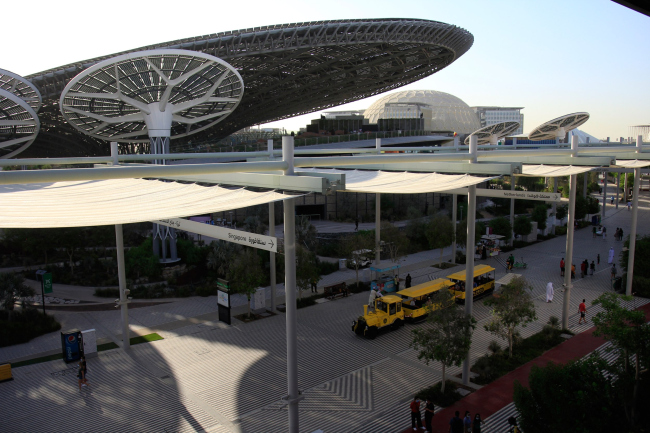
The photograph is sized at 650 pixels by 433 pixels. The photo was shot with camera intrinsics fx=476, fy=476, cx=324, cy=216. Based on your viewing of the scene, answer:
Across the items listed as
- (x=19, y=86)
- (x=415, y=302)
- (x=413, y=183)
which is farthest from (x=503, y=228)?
(x=19, y=86)

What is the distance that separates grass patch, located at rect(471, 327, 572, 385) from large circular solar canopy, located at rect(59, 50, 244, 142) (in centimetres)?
2049

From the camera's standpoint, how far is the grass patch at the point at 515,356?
15445 mm

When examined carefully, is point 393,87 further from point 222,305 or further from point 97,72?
point 222,305

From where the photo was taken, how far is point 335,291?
24.8 metres

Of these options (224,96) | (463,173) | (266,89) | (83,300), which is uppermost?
(266,89)

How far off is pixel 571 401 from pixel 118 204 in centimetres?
1006

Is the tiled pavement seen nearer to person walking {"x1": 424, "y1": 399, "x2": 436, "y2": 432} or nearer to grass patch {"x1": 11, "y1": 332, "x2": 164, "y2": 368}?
grass patch {"x1": 11, "y1": 332, "x2": 164, "y2": 368}

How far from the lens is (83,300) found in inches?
979

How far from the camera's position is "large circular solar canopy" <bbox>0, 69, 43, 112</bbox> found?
34.0m

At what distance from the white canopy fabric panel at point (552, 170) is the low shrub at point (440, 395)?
7887mm

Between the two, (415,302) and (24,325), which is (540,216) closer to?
(415,302)

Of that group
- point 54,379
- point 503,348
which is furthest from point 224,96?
point 503,348

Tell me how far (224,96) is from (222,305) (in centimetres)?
1761

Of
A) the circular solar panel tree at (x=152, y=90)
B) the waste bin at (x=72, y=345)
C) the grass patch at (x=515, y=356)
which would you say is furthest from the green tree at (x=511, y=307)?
the circular solar panel tree at (x=152, y=90)
